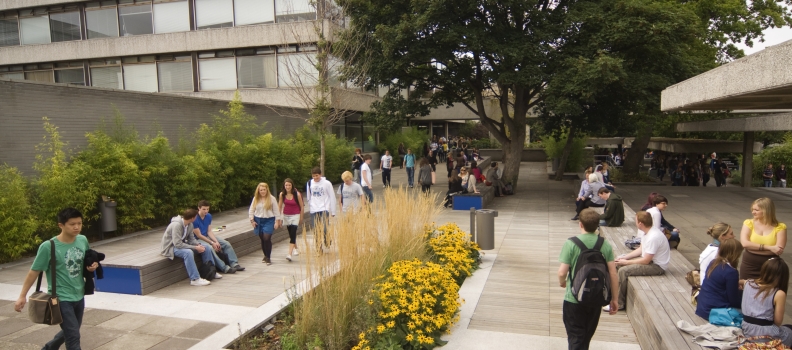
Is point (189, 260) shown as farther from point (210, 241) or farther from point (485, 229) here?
point (485, 229)

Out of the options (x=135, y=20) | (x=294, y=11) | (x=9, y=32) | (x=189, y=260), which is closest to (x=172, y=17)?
(x=135, y=20)

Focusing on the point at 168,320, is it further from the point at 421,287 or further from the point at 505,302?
the point at 505,302

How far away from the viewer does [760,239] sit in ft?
18.3

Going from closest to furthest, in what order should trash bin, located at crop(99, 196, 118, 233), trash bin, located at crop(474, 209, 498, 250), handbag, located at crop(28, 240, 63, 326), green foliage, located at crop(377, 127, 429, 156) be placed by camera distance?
handbag, located at crop(28, 240, 63, 326) → trash bin, located at crop(474, 209, 498, 250) → trash bin, located at crop(99, 196, 118, 233) → green foliage, located at crop(377, 127, 429, 156)

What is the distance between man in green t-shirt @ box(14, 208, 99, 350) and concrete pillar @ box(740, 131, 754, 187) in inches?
874

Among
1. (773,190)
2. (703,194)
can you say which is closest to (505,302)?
(703,194)

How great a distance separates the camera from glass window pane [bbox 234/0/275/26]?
2212 cm

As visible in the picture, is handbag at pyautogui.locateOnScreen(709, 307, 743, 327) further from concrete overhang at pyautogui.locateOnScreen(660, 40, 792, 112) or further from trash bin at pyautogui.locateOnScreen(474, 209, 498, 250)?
trash bin at pyautogui.locateOnScreen(474, 209, 498, 250)

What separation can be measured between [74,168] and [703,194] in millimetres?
18256

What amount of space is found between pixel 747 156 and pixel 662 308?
61.4ft

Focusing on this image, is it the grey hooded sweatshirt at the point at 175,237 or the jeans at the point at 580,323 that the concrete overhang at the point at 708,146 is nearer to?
the jeans at the point at 580,323

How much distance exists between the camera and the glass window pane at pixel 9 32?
86.2ft

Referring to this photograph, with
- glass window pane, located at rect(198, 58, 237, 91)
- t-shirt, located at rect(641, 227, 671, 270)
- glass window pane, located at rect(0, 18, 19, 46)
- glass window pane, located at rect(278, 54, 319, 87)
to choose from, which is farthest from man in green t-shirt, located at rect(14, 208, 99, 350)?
glass window pane, located at rect(0, 18, 19, 46)

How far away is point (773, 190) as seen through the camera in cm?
1892
